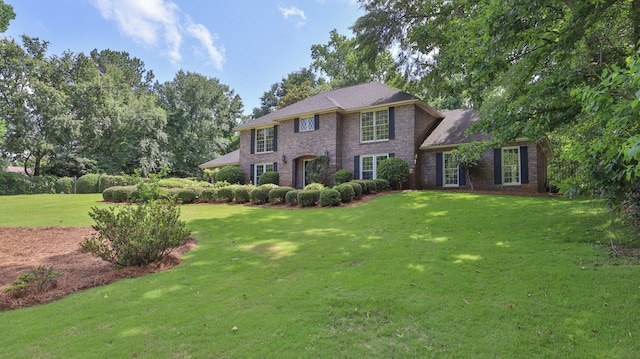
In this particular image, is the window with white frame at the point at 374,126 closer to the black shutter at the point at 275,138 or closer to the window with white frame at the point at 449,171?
the window with white frame at the point at 449,171

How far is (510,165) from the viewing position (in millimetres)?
16312

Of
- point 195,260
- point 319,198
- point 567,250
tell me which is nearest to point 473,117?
point 319,198

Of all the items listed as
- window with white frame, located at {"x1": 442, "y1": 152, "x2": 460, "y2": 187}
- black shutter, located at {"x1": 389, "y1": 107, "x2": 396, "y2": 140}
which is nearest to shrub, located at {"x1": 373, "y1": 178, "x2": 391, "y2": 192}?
black shutter, located at {"x1": 389, "y1": 107, "x2": 396, "y2": 140}

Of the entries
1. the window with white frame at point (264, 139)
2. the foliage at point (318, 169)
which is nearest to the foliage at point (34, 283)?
the foliage at point (318, 169)

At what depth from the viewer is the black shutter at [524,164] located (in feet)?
51.5

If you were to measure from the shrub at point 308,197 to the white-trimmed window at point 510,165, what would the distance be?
950cm

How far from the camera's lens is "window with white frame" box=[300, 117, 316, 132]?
20688 millimetres

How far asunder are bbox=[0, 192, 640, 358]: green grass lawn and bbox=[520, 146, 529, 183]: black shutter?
335 inches

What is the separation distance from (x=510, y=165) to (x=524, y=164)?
66 centimetres

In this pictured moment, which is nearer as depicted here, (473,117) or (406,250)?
(406,250)

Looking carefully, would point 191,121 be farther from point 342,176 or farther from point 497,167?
point 497,167

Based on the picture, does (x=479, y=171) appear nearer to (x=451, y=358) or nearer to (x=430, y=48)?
(x=430, y=48)

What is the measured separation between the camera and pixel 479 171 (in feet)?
55.4

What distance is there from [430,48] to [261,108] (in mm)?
36191
